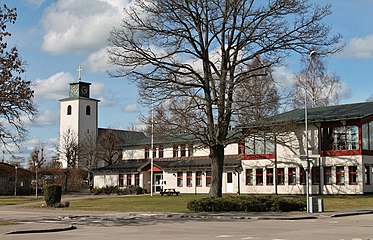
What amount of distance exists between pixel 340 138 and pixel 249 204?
873 inches

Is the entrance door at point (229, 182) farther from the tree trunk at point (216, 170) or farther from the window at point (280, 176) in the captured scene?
the tree trunk at point (216, 170)

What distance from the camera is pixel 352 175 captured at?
5025 cm

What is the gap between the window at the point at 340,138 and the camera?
50.0 metres

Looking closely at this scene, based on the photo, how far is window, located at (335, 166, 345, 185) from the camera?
50781 mm

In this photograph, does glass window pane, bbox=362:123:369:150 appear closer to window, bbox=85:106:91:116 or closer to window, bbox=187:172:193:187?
window, bbox=187:172:193:187

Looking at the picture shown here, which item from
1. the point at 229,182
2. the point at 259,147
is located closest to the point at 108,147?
the point at 229,182

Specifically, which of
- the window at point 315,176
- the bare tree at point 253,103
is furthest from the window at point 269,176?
the bare tree at point 253,103

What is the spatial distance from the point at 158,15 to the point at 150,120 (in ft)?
23.4

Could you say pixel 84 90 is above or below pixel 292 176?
above

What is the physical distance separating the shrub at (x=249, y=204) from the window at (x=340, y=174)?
19.4m

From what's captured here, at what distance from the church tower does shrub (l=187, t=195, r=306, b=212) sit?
78.5 m

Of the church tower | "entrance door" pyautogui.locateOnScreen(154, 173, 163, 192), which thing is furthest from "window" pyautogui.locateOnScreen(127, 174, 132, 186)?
the church tower

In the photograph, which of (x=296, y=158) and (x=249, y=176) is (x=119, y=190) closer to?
(x=249, y=176)

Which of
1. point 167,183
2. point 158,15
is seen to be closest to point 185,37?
point 158,15
